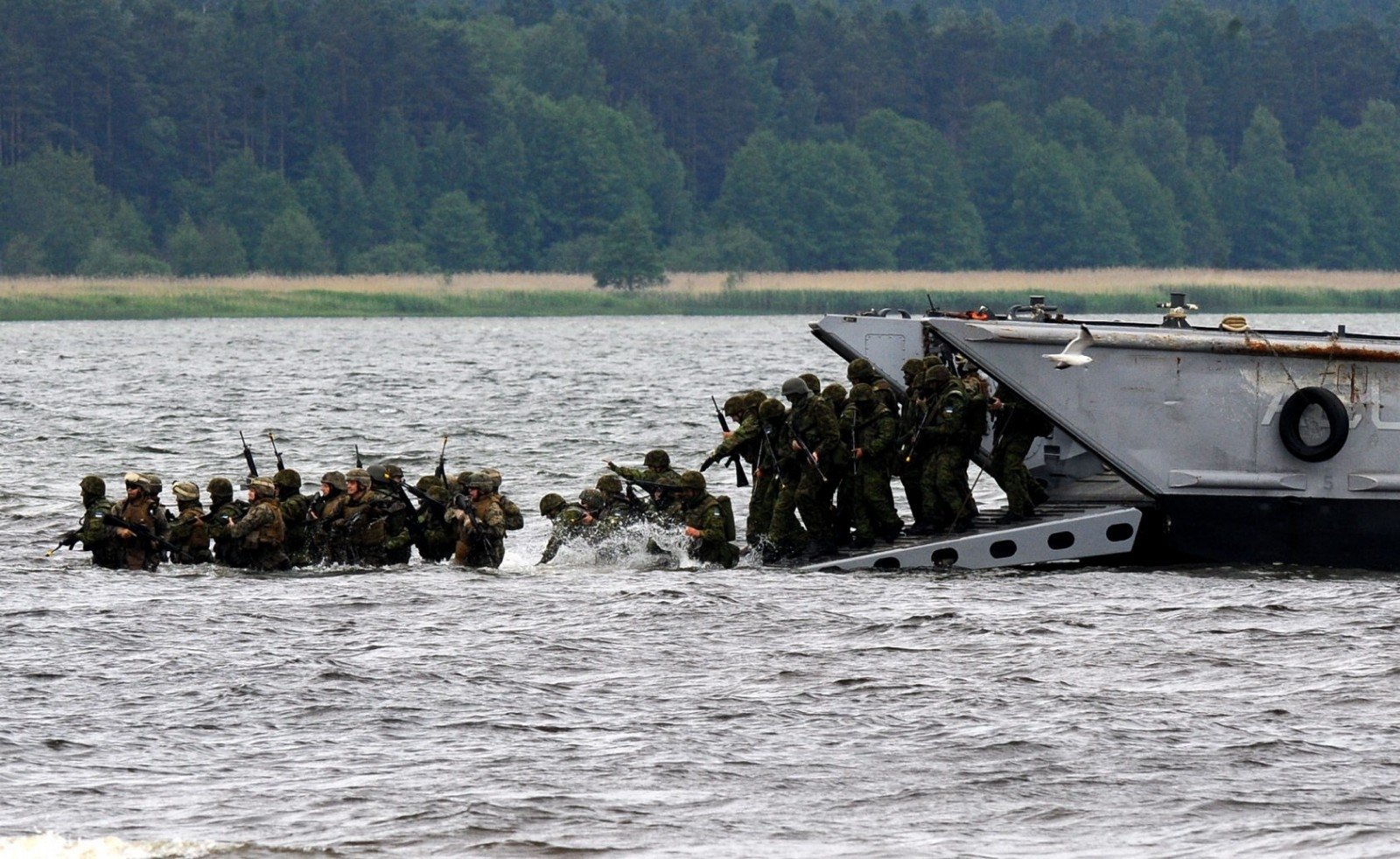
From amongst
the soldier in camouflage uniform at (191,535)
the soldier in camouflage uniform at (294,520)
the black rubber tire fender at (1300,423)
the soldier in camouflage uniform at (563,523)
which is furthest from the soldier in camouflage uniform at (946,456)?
the soldier in camouflage uniform at (191,535)

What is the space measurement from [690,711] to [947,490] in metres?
6.41

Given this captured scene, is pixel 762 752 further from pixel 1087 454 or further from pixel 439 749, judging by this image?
pixel 1087 454

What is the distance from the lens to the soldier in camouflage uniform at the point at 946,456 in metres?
20.1

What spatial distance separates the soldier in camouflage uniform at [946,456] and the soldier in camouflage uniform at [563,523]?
114 inches

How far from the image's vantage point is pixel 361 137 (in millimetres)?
134625

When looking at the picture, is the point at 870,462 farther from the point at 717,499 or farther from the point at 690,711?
the point at 690,711

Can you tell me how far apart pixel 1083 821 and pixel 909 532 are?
29.6 ft

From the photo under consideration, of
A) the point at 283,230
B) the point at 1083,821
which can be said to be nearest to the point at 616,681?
the point at 1083,821

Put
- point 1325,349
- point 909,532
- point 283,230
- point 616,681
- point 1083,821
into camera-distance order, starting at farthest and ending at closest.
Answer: point 283,230 → point 909,532 → point 1325,349 → point 616,681 → point 1083,821

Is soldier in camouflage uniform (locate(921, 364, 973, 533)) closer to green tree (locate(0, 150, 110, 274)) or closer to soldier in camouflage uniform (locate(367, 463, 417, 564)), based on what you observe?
soldier in camouflage uniform (locate(367, 463, 417, 564))

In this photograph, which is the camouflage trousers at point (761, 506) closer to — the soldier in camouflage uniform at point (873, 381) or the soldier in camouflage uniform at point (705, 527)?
the soldier in camouflage uniform at point (705, 527)

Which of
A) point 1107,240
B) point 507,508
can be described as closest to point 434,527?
point 507,508

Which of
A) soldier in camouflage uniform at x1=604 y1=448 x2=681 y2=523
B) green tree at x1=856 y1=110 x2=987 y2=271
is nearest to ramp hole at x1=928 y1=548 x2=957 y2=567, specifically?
soldier in camouflage uniform at x1=604 y1=448 x2=681 y2=523

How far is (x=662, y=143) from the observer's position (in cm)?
14225
